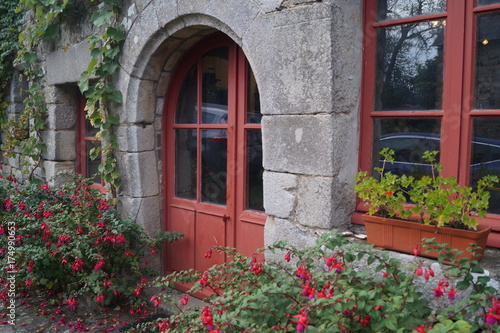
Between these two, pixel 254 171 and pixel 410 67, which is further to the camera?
pixel 254 171

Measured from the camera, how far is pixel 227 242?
3.49 m

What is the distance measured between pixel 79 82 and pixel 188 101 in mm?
1003

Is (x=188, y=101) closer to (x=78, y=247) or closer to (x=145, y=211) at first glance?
(x=145, y=211)

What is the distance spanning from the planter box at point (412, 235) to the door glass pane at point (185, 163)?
1788mm

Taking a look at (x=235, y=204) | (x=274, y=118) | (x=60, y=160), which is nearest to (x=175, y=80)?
(x=235, y=204)

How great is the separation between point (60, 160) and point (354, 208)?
3373 mm

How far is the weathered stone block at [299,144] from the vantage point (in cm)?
246

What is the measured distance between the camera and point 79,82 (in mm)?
3988

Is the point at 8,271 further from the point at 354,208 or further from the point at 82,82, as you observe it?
the point at 354,208

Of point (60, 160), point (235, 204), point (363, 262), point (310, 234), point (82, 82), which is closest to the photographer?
point (363, 262)

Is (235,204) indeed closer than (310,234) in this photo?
No

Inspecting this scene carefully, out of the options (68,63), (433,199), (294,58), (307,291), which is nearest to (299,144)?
(294,58)

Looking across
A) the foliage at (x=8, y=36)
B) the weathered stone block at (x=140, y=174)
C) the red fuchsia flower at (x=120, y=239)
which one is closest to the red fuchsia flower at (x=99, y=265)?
the red fuchsia flower at (x=120, y=239)

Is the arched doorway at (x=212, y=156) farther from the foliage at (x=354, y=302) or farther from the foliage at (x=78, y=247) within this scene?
the foliage at (x=354, y=302)
